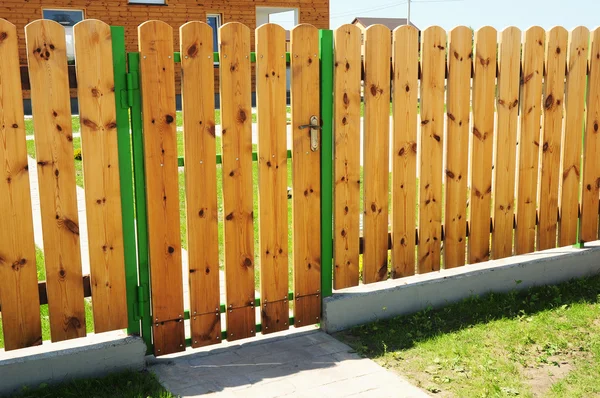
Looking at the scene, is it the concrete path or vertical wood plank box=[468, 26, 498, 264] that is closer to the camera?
the concrete path

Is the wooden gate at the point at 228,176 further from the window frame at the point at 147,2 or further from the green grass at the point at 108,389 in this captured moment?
the window frame at the point at 147,2

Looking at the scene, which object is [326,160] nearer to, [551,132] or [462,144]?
[462,144]

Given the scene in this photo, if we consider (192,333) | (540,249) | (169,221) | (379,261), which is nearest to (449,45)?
(379,261)

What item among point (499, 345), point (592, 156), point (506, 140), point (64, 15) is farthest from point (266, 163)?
point (64, 15)

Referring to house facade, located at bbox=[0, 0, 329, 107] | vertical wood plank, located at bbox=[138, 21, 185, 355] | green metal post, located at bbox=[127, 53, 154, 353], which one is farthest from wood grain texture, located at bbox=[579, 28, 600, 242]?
house facade, located at bbox=[0, 0, 329, 107]

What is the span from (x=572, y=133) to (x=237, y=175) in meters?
2.93

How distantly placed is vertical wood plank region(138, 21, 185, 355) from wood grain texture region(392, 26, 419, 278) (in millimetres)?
1548

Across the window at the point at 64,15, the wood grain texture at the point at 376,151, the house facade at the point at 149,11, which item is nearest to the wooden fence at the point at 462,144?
the wood grain texture at the point at 376,151

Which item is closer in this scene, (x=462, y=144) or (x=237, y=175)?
(x=237, y=175)

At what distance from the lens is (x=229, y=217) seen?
170 inches

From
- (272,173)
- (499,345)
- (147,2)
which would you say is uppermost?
(147,2)

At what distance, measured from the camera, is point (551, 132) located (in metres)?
5.56

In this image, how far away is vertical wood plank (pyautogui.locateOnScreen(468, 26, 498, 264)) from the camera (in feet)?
16.6

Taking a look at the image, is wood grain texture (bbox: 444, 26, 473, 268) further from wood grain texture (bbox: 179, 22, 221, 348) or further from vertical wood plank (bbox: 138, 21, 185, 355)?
vertical wood plank (bbox: 138, 21, 185, 355)
